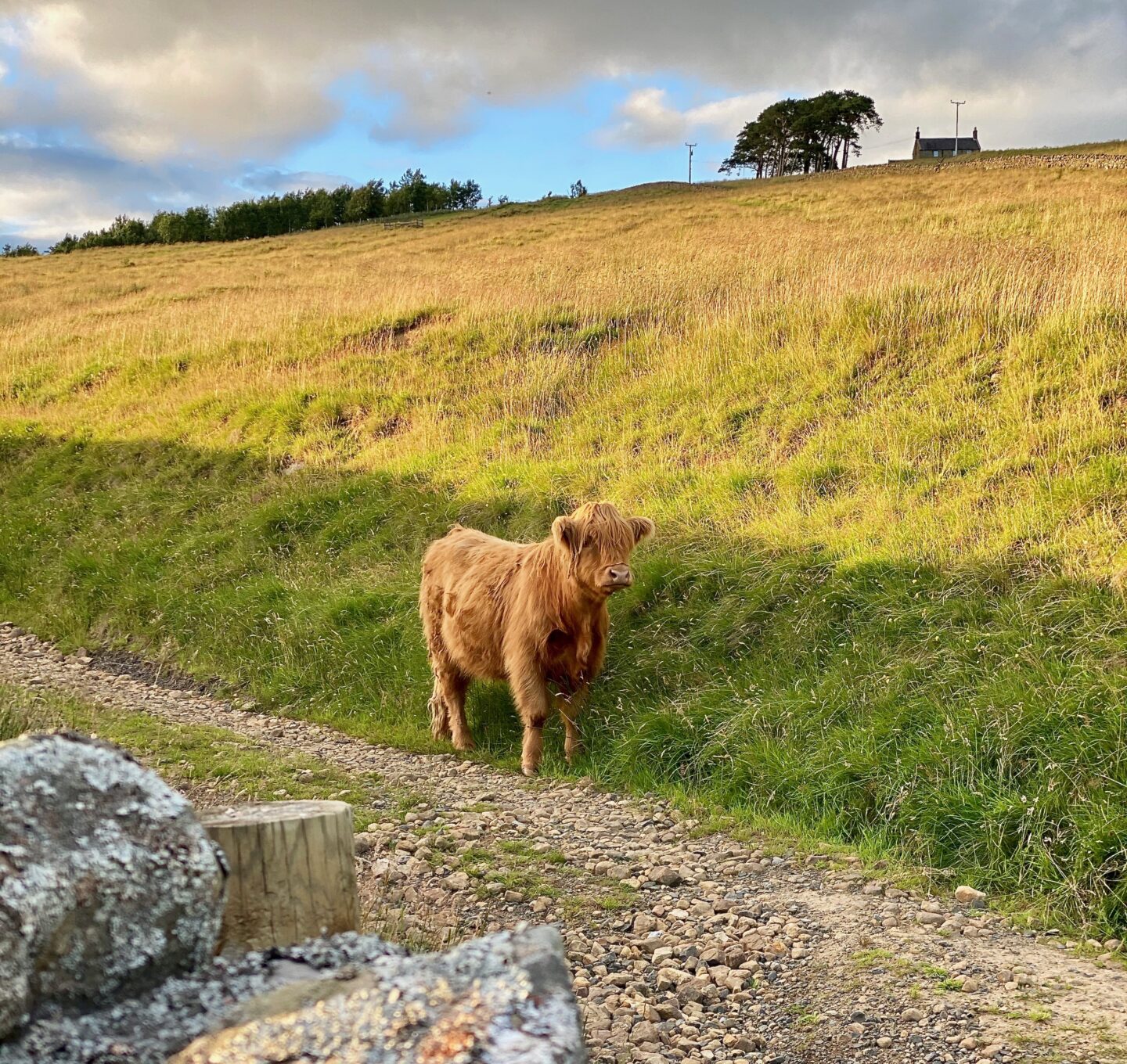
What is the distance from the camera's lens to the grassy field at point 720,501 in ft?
21.8

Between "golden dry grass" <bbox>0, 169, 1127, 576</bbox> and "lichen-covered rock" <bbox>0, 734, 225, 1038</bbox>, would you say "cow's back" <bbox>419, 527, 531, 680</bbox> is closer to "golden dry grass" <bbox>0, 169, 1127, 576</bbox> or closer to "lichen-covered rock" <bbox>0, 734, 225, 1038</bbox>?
"golden dry grass" <bbox>0, 169, 1127, 576</bbox>

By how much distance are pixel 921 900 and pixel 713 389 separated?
8683 millimetres

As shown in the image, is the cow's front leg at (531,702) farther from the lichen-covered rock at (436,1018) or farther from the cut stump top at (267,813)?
the lichen-covered rock at (436,1018)

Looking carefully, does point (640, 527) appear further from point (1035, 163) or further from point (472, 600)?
point (1035, 163)

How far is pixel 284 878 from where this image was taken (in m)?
2.46

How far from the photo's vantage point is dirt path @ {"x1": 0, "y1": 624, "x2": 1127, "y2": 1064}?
13.8ft

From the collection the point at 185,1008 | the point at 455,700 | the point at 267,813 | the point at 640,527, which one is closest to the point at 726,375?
the point at 640,527

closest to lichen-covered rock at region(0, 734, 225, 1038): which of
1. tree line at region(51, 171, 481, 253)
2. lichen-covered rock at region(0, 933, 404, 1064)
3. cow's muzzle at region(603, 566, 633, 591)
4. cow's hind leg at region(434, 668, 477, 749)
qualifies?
lichen-covered rock at region(0, 933, 404, 1064)

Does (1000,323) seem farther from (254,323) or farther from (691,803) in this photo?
(254,323)

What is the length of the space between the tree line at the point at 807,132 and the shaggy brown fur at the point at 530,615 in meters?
75.6

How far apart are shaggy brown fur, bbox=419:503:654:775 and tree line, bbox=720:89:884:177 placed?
248ft

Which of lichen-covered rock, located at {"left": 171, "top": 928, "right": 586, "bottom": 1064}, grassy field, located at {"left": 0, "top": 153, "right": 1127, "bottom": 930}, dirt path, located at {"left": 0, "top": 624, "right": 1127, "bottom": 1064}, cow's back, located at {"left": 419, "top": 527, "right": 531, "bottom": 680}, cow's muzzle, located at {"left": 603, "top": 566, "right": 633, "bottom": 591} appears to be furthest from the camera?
cow's back, located at {"left": 419, "top": 527, "right": 531, "bottom": 680}

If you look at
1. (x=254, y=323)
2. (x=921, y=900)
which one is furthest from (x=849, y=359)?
(x=254, y=323)

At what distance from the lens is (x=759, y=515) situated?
33.2ft
